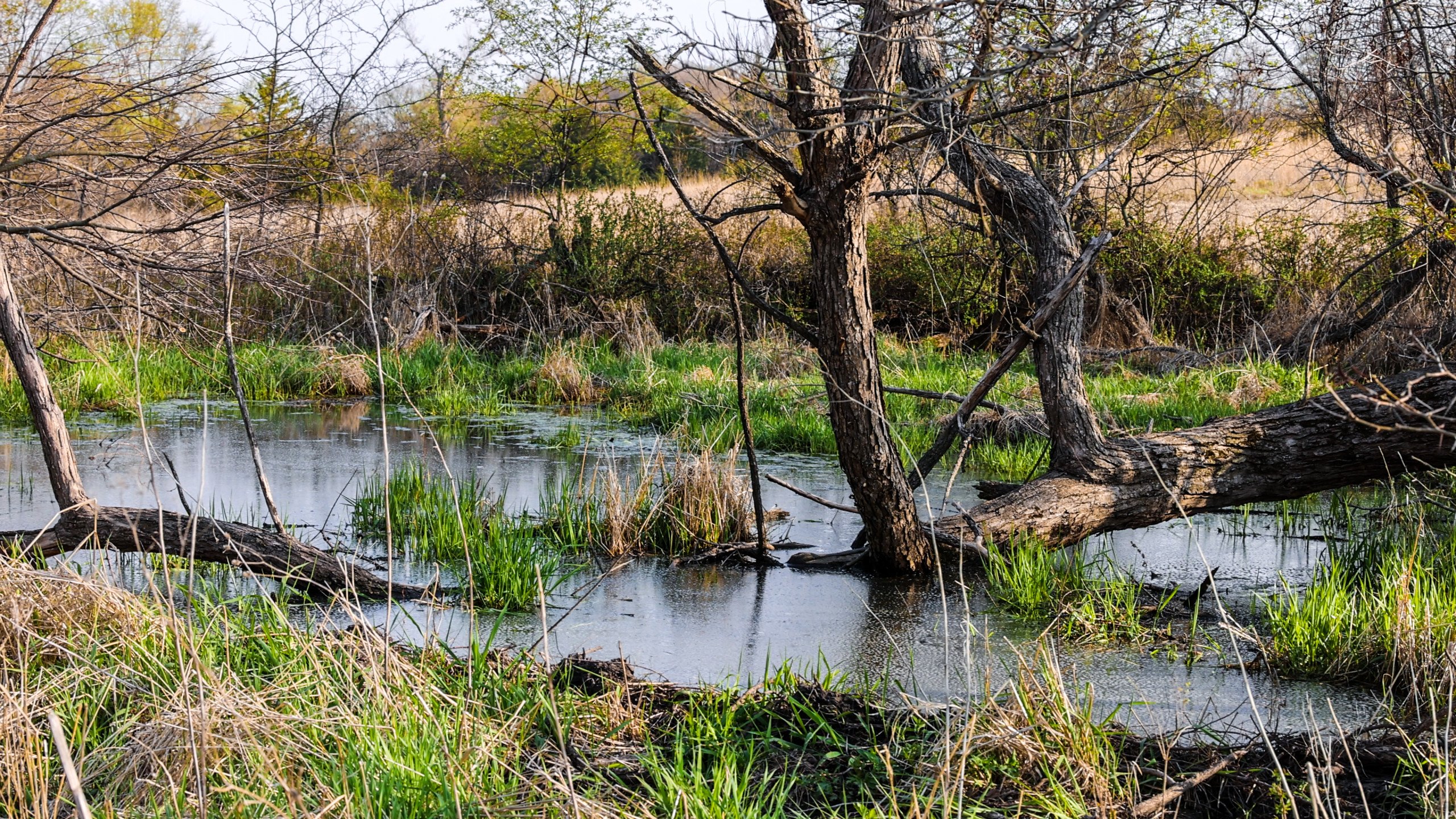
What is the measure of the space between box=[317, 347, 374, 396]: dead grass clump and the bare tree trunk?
7857 mm

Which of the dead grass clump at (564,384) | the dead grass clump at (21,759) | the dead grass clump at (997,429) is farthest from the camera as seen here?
the dead grass clump at (564,384)

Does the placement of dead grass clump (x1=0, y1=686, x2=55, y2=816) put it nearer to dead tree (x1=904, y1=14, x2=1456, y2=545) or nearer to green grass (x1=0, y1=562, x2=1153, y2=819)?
green grass (x1=0, y1=562, x2=1153, y2=819)

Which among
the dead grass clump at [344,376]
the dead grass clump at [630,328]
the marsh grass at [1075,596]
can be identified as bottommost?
the marsh grass at [1075,596]

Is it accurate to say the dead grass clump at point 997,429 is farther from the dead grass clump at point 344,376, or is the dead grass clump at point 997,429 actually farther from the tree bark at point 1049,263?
the dead grass clump at point 344,376

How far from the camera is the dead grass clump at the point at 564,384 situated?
42.5 ft

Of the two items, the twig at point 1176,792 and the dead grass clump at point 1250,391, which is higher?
the dead grass clump at point 1250,391

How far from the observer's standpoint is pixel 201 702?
7.61 feet

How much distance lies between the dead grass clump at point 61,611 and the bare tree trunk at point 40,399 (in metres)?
0.96

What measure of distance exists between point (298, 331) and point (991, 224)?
11.5 metres

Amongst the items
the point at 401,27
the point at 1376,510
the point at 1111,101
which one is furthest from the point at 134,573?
the point at 1111,101

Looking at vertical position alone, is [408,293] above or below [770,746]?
above

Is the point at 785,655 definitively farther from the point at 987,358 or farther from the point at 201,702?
the point at 987,358

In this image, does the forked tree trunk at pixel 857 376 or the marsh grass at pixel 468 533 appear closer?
the forked tree trunk at pixel 857 376

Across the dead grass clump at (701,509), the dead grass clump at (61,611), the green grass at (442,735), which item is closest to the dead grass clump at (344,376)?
the dead grass clump at (701,509)
